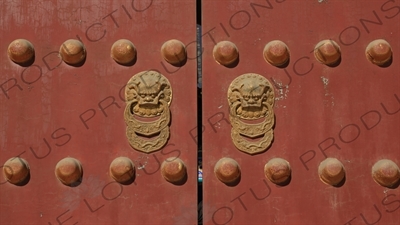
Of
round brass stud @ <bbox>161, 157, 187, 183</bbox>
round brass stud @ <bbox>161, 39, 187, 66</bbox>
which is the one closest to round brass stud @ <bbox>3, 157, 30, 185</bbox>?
round brass stud @ <bbox>161, 157, 187, 183</bbox>

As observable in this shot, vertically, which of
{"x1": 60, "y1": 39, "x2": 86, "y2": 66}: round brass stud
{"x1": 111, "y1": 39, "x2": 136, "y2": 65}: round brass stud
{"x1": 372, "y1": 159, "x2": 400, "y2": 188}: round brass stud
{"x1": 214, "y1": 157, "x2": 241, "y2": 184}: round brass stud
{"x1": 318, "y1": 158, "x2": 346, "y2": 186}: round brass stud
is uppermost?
{"x1": 60, "y1": 39, "x2": 86, "y2": 66}: round brass stud

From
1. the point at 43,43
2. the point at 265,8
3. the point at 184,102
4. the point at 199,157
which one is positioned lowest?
the point at 199,157

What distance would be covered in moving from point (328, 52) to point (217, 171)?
75 centimetres

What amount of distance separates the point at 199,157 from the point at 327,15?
909mm

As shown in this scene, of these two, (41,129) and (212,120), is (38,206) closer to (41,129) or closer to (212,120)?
(41,129)

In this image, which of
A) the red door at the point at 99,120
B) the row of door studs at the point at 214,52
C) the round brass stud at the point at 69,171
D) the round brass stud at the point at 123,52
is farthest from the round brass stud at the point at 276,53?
the round brass stud at the point at 69,171

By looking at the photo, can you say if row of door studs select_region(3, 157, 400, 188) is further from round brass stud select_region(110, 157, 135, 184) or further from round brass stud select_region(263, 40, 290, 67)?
round brass stud select_region(263, 40, 290, 67)

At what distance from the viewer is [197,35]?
2861 millimetres

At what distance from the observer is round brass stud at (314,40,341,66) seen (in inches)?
109

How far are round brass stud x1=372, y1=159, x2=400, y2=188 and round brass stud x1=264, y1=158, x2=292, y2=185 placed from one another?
392 mm

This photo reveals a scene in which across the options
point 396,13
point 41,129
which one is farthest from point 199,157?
point 396,13

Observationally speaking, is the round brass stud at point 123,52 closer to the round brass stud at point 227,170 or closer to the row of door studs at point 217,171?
the row of door studs at point 217,171

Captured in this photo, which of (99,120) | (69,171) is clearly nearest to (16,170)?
(69,171)

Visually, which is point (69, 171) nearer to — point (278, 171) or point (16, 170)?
point (16, 170)
